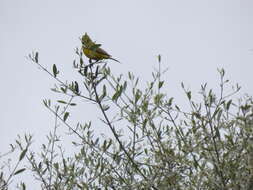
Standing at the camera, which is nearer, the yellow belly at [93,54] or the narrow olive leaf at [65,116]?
the narrow olive leaf at [65,116]

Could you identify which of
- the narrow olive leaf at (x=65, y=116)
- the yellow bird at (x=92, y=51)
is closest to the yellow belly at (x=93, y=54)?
the yellow bird at (x=92, y=51)

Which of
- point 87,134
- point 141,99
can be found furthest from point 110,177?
point 141,99

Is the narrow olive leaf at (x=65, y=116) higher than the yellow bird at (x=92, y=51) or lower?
lower

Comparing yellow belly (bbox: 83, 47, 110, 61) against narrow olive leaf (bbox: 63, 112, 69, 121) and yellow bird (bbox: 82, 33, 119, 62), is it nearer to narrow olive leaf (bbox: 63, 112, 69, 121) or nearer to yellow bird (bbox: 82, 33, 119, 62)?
yellow bird (bbox: 82, 33, 119, 62)

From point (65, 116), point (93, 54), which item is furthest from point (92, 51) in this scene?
point (65, 116)

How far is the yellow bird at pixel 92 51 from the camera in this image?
3700 mm

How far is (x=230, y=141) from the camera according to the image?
352 cm

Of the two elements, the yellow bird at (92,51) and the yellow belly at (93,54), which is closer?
the yellow bird at (92,51)

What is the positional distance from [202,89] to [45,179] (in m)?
2.15

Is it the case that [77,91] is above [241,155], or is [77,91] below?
above

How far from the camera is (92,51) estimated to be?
410 cm

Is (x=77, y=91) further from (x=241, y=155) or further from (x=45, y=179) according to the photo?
(x=241, y=155)

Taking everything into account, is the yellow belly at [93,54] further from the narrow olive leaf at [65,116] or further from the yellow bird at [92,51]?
the narrow olive leaf at [65,116]

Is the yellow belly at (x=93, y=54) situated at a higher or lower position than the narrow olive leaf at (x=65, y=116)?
higher
